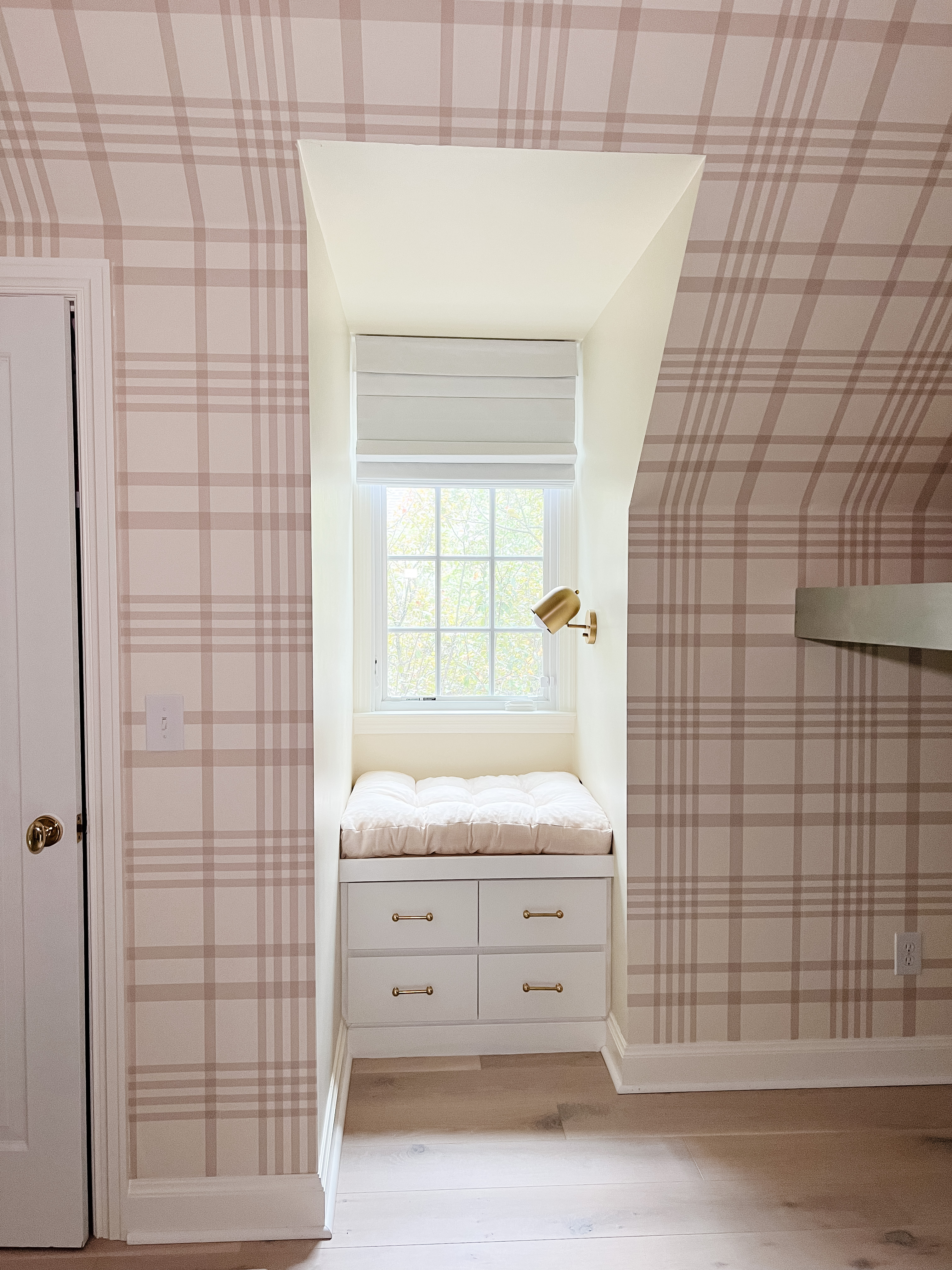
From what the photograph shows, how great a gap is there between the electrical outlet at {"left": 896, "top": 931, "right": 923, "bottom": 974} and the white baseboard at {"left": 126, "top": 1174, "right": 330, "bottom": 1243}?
1626 millimetres

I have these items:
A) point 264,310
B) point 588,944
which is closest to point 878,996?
point 588,944

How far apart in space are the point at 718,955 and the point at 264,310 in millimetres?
1984

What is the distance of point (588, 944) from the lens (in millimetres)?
2424

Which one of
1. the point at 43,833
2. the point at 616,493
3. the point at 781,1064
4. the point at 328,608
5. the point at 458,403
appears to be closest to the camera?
the point at 43,833

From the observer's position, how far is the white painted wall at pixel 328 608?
1.79 meters

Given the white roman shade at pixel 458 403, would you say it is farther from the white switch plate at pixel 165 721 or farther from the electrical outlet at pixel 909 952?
the electrical outlet at pixel 909 952

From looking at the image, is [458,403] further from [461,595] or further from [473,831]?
[473,831]

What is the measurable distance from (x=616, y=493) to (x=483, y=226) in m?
0.81

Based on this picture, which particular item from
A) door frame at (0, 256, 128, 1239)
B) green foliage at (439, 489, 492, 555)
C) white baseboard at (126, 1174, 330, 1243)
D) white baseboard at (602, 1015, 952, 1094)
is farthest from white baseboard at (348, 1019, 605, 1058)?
green foliage at (439, 489, 492, 555)

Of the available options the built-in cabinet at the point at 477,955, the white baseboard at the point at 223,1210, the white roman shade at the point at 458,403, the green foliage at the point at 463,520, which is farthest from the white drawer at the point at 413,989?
the white roman shade at the point at 458,403

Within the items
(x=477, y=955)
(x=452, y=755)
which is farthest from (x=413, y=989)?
(x=452, y=755)

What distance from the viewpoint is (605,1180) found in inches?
74.4

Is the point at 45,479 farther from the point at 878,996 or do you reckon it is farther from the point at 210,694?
the point at 878,996

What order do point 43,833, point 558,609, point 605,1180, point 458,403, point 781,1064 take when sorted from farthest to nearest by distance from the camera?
point 458,403 → point 558,609 → point 781,1064 → point 605,1180 → point 43,833
